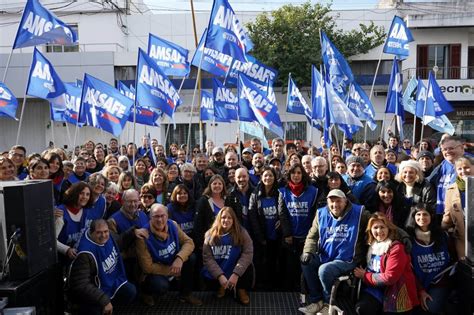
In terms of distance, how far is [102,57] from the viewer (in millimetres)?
22578

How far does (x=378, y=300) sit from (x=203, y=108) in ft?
33.6

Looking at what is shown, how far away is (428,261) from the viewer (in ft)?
14.4

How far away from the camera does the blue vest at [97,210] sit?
490 cm

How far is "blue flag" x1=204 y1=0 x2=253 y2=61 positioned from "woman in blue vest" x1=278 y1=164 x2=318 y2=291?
4440 mm

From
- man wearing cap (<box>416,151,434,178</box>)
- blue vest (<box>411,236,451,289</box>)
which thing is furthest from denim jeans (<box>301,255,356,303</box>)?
man wearing cap (<box>416,151,434,178</box>)

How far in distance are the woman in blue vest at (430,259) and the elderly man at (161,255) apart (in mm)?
2417

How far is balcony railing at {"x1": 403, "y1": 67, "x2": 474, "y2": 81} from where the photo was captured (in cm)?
2300

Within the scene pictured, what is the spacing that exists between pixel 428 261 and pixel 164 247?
280cm

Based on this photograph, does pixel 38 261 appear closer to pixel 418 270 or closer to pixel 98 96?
pixel 418 270

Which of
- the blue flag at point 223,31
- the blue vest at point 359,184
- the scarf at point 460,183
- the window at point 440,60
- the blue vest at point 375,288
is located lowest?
the blue vest at point 375,288

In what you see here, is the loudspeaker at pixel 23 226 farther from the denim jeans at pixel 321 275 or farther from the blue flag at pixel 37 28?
the blue flag at pixel 37 28

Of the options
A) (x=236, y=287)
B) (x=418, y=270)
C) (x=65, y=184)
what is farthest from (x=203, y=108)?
(x=418, y=270)

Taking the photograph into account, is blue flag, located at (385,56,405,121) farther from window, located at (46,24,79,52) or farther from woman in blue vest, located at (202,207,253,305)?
window, located at (46,24,79,52)

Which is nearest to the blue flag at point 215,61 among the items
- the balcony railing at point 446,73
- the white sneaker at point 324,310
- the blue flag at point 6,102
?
the blue flag at point 6,102
